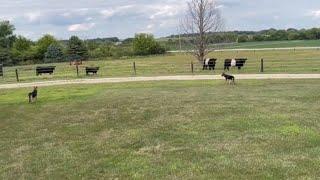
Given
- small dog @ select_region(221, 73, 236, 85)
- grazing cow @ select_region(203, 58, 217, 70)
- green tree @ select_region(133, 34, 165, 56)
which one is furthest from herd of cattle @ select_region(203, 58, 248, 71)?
green tree @ select_region(133, 34, 165, 56)

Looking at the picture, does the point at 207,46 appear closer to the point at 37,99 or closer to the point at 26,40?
the point at 37,99

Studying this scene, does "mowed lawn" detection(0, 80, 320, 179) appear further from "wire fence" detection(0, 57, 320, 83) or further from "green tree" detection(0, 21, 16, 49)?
"green tree" detection(0, 21, 16, 49)

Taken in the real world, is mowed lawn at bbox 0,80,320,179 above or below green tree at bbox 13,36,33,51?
below

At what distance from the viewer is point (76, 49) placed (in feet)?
258

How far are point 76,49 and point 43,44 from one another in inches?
372

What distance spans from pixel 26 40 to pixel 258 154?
85.0 meters

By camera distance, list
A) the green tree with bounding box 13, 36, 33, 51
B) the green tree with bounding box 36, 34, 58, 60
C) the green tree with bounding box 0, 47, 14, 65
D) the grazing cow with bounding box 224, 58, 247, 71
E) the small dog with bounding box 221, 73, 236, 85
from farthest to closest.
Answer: the green tree with bounding box 13, 36, 33, 51 → the green tree with bounding box 36, 34, 58, 60 → the green tree with bounding box 0, 47, 14, 65 → the grazing cow with bounding box 224, 58, 247, 71 → the small dog with bounding box 221, 73, 236, 85

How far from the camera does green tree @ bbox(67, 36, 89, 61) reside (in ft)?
253

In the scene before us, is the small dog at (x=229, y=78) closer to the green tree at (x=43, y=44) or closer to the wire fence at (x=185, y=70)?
the wire fence at (x=185, y=70)

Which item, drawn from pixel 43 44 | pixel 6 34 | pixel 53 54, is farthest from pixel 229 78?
pixel 6 34

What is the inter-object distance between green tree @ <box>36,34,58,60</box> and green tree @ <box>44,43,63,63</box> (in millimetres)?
5142

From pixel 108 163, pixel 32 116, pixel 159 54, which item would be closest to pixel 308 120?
pixel 108 163

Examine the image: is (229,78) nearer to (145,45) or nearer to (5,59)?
(5,59)

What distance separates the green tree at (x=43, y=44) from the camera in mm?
83562
